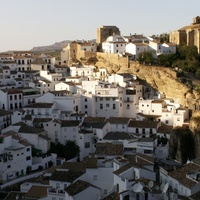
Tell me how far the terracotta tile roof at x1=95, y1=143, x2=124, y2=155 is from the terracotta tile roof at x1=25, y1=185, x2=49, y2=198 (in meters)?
3.62

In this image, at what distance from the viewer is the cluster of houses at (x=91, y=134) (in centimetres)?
1831

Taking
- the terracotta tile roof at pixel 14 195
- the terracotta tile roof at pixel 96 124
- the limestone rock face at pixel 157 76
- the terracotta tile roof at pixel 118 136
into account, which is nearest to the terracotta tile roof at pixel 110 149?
the terracotta tile roof at pixel 118 136

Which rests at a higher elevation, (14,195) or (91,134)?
(91,134)

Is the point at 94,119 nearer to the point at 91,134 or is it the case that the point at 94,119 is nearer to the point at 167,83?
the point at 91,134

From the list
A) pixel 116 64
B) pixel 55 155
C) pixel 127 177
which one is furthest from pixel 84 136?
pixel 116 64

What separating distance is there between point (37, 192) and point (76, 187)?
2732 millimetres

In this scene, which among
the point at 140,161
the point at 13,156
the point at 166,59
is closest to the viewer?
the point at 140,161

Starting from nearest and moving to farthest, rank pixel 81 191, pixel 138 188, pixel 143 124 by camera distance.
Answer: pixel 138 188
pixel 81 191
pixel 143 124

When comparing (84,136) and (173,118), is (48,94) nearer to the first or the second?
(84,136)

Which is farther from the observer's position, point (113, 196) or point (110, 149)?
point (110, 149)

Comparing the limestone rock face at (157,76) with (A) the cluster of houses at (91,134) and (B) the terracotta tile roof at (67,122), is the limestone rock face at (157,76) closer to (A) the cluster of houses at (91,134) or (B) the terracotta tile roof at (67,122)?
(A) the cluster of houses at (91,134)

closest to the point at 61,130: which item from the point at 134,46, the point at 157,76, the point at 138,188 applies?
the point at 157,76

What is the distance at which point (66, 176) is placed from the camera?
2039cm

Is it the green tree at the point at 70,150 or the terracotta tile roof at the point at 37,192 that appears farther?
the green tree at the point at 70,150
